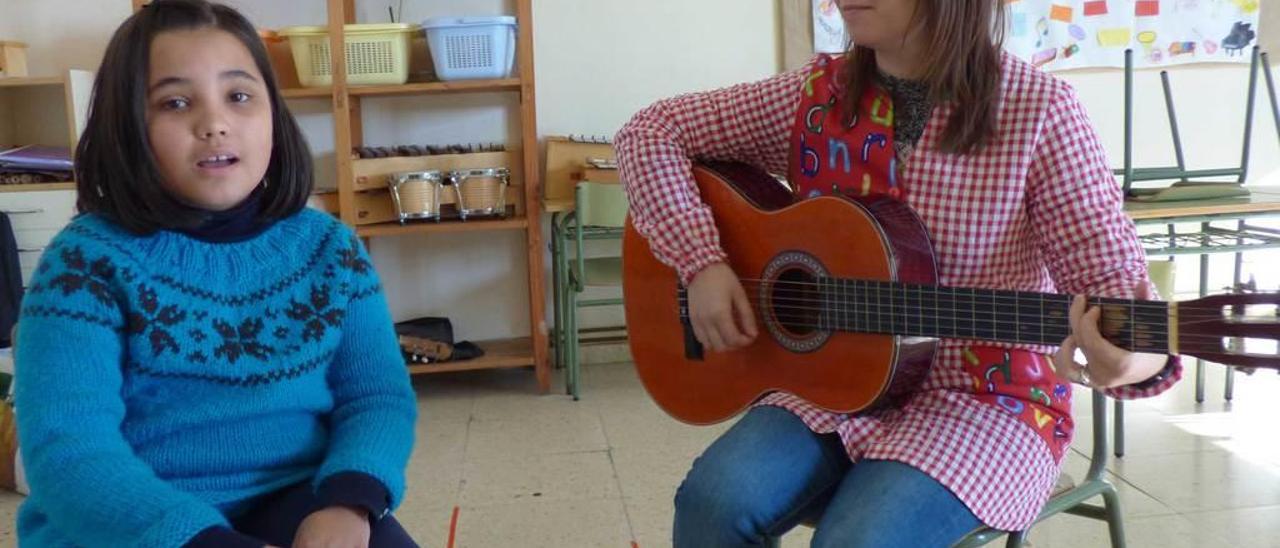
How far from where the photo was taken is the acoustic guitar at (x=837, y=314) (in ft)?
3.64

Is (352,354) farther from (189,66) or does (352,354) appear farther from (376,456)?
(189,66)

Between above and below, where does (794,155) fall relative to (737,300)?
above

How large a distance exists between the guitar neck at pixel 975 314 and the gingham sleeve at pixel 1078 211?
77 mm

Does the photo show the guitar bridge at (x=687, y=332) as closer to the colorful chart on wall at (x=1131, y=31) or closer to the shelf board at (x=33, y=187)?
the shelf board at (x=33, y=187)

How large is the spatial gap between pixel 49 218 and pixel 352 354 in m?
2.58

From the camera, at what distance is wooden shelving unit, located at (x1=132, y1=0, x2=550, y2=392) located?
3408 millimetres

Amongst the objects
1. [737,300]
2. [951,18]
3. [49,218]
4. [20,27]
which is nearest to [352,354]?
[737,300]

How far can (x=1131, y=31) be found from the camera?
13.3ft

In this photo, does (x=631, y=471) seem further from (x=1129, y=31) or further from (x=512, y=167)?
(x=1129, y=31)

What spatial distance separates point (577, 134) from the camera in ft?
12.9

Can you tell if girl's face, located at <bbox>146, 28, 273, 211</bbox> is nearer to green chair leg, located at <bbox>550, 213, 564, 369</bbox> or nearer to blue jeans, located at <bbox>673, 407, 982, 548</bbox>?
blue jeans, located at <bbox>673, 407, 982, 548</bbox>

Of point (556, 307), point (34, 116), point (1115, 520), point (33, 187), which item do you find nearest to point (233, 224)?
point (1115, 520)

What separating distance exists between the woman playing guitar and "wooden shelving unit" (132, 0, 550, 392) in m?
2.09

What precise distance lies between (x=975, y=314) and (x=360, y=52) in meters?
2.62
